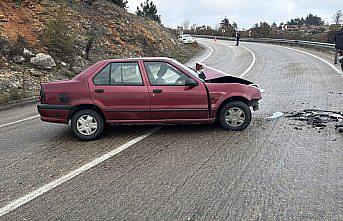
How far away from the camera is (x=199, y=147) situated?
621cm

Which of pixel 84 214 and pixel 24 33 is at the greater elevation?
pixel 24 33

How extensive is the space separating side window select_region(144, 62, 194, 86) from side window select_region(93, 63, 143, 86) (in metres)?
0.23

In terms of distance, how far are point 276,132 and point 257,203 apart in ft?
10.2

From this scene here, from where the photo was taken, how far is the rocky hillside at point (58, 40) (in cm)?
1391

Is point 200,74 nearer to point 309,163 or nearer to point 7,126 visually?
point 309,163

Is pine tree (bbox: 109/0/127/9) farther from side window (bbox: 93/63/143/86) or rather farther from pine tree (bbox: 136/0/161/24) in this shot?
side window (bbox: 93/63/143/86)

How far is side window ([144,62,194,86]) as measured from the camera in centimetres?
695

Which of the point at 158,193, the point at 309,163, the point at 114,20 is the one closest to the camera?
the point at 158,193

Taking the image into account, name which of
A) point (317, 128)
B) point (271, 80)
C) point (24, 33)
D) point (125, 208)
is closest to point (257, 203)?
point (125, 208)

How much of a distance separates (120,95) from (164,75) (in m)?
0.92

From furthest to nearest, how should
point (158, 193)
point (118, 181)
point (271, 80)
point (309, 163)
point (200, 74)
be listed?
point (271, 80)
point (200, 74)
point (309, 163)
point (118, 181)
point (158, 193)

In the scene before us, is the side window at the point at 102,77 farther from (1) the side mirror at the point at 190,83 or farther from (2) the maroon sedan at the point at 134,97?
(1) the side mirror at the point at 190,83

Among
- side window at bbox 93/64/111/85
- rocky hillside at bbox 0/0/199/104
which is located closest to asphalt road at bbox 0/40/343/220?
side window at bbox 93/64/111/85

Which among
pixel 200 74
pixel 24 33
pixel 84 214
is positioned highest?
pixel 24 33
